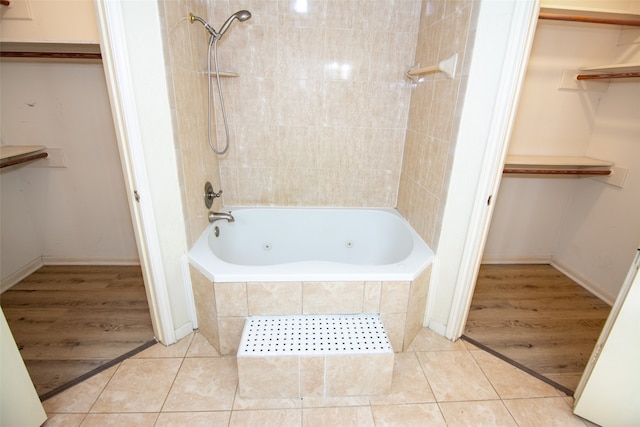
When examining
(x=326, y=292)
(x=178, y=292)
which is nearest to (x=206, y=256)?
(x=178, y=292)

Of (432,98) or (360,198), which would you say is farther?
(360,198)

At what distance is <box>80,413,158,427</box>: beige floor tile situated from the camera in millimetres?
1385

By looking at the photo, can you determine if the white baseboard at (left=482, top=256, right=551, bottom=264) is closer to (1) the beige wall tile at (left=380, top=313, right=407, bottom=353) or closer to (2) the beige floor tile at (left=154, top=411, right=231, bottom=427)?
(1) the beige wall tile at (left=380, top=313, right=407, bottom=353)

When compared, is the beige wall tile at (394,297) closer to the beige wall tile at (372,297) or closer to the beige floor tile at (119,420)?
the beige wall tile at (372,297)

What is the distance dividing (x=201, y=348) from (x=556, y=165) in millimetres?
2536

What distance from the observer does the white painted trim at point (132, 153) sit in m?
1.27

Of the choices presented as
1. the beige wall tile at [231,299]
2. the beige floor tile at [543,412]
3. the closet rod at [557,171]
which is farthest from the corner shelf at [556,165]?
the beige wall tile at [231,299]

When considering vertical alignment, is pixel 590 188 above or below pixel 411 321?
above

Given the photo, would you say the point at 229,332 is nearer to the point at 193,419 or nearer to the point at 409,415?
the point at 193,419

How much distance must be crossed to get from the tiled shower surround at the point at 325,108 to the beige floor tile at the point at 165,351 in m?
0.61

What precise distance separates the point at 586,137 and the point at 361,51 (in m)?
1.78

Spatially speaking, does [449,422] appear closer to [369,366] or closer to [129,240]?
[369,366]

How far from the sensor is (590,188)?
2.41 m

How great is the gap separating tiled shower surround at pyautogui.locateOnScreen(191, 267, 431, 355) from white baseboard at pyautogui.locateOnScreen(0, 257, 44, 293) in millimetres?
1580
